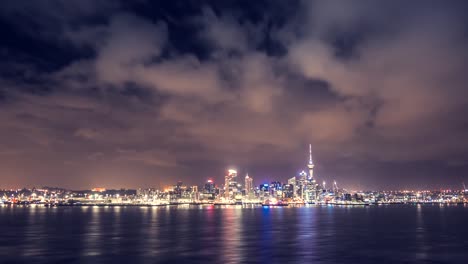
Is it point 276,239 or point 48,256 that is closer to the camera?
point 48,256

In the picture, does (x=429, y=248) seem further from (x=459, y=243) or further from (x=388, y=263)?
(x=388, y=263)

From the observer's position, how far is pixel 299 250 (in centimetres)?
5925

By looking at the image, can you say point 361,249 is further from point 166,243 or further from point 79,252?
point 79,252

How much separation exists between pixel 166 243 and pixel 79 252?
14575mm

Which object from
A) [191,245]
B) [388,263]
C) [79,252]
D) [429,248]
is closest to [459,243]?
[429,248]

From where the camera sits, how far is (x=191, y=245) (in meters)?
65.0

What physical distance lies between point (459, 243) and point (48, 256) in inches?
2465

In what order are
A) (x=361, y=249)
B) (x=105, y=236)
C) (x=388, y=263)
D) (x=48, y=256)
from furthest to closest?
(x=105, y=236) → (x=361, y=249) → (x=48, y=256) → (x=388, y=263)

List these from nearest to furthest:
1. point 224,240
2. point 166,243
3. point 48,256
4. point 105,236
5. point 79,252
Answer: point 48,256, point 79,252, point 166,243, point 224,240, point 105,236

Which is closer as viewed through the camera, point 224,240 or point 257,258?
point 257,258

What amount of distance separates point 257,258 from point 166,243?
20895 mm

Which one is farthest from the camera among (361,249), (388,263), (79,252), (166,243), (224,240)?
(224,240)

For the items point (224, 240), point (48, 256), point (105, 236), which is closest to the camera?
point (48, 256)

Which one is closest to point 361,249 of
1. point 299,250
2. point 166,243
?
point 299,250
